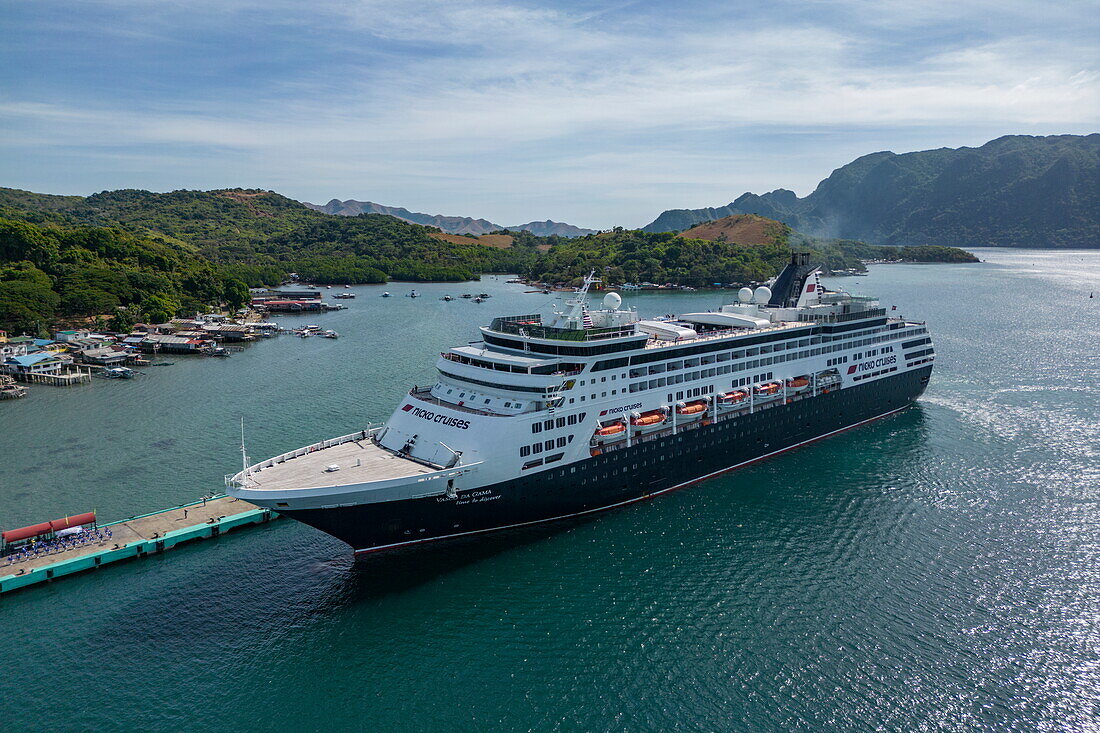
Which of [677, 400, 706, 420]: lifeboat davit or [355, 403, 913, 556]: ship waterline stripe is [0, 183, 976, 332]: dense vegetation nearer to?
[355, 403, 913, 556]: ship waterline stripe

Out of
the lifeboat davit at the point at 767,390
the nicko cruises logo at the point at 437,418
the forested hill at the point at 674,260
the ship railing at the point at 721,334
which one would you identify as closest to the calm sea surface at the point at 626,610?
the lifeboat davit at the point at 767,390

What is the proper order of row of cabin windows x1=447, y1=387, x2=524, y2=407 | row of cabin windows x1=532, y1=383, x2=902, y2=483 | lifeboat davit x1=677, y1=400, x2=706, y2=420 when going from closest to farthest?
row of cabin windows x1=447, y1=387, x2=524, y2=407 < row of cabin windows x1=532, y1=383, x2=902, y2=483 < lifeboat davit x1=677, y1=400, x2=706, y2=420

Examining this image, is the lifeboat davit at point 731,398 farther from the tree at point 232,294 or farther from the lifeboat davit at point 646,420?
the tree at point 232,294

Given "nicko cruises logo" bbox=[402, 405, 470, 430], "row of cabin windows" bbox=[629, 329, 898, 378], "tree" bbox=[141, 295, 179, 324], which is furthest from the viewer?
"tree" bbox=[141, 295, 179, 324]

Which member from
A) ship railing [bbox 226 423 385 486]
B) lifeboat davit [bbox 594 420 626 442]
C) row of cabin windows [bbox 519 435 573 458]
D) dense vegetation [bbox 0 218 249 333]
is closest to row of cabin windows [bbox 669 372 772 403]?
lifeboat davit [bbox 594 420 626 442]

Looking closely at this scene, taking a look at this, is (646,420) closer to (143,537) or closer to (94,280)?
(143,537)

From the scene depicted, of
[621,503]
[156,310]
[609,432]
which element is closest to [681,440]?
[621,503]

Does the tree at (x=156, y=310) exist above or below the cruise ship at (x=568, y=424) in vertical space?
above
